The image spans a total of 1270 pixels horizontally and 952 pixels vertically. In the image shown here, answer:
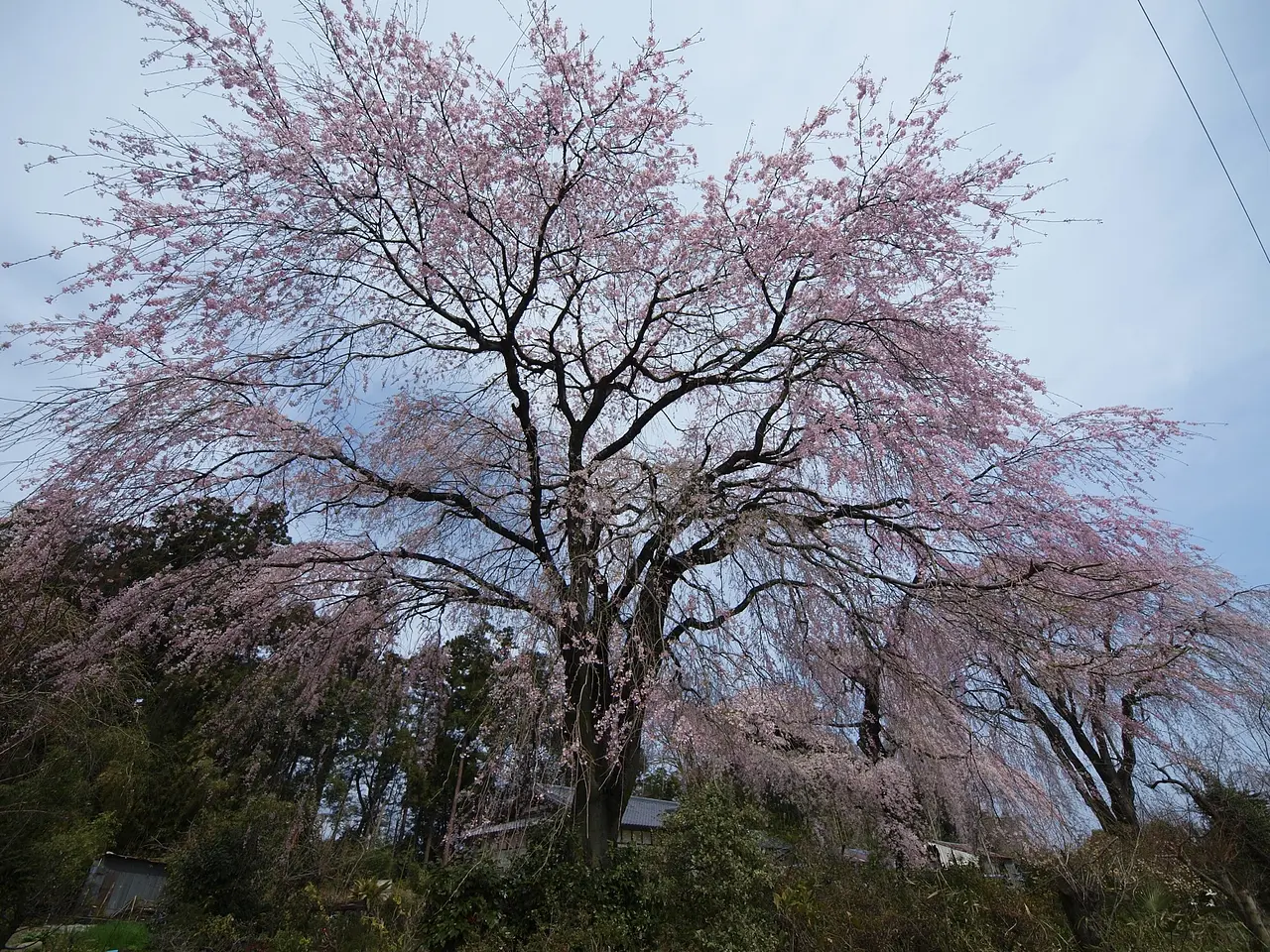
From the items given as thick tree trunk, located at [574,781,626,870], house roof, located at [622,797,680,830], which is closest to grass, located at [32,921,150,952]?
thick tree trunk, located at [574,781,626,870]

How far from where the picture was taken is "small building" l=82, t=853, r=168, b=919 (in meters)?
10.9

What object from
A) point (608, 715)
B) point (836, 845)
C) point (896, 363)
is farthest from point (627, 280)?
point (836, 845)

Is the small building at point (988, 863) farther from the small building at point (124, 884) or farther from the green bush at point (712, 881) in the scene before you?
the small building at point (124, 884)

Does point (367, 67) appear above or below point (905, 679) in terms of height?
above

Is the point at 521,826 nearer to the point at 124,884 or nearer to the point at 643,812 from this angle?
the point at 124,884

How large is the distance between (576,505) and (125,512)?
3.82 metres

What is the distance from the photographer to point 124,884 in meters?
11.4

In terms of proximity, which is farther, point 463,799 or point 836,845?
point 836,845

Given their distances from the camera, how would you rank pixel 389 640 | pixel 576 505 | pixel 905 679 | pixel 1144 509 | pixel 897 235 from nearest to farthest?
1. pixel 905 679
2. pixel 897 235
3. pixel 576 505
4. pixel 1144 509
5. pixel 389 640

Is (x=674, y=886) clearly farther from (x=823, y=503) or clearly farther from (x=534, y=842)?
(x=823, y=503)

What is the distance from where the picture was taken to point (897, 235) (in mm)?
5559

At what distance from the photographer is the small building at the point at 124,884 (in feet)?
35.7

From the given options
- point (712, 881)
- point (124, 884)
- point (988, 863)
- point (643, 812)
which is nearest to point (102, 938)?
point (124, 884)

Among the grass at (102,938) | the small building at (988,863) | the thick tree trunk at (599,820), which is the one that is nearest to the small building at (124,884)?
the grass at (102,938)
